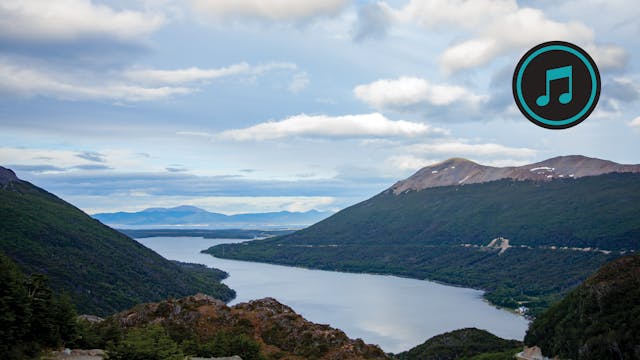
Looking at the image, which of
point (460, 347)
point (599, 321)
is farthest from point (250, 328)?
point (460, 347)

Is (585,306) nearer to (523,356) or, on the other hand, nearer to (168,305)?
(523,356)

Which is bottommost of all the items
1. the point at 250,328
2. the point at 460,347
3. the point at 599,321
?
A: the point at 460,347

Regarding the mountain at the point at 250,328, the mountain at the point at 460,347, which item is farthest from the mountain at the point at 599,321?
the mountain at the point at 250,328

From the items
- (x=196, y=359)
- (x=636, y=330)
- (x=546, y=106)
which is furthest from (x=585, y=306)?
(x=546, y=106)

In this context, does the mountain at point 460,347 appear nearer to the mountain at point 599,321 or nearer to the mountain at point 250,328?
the mountain at point 599,321

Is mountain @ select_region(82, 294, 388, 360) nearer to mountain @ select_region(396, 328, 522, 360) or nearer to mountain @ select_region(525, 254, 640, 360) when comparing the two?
mountain @ select_region(525, 254, 640, 360)

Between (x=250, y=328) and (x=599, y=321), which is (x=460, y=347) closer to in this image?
(x=599, y=321)

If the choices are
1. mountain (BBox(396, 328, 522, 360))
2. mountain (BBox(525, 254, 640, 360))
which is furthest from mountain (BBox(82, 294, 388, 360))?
mountain (BBox(396, 328, 522, 360))
